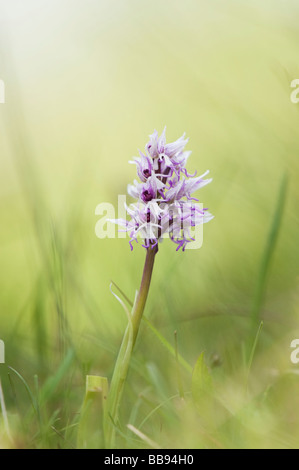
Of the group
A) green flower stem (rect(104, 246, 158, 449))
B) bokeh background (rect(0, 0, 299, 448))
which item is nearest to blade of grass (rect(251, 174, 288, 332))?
bokeh background (rect(0, 0, 299, 448))

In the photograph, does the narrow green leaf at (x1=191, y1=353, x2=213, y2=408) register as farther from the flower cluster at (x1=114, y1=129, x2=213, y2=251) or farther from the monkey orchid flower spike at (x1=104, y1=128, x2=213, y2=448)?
the flower cluster at (x1=114, y1=129, x2=213, y2=251)

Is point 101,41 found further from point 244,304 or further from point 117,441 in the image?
point 117,441

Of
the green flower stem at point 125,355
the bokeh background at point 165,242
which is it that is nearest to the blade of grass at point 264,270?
the bokeh background at point 165,242

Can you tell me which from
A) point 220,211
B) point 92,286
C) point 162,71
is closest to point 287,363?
point 92,286

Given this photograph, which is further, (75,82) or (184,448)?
(75,82)

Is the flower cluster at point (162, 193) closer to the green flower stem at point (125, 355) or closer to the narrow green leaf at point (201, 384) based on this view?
the green flower stem at point (125, 355)

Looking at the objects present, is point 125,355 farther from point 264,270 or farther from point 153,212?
point 264,270

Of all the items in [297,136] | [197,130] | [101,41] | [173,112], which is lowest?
[297,136]
